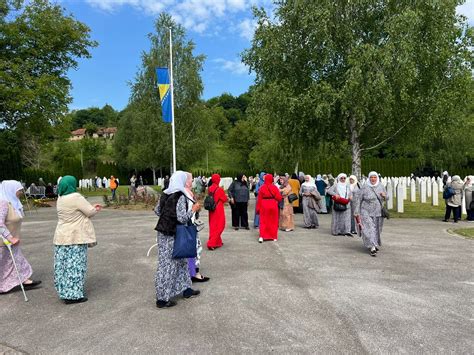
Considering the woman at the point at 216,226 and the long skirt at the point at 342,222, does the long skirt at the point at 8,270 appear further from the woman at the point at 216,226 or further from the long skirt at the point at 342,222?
the long skirt at the point at 342,222

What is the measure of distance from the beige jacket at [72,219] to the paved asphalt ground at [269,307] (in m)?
0.94

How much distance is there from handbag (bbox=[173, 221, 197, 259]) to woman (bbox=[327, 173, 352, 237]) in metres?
7.11

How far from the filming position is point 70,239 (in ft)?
19.8

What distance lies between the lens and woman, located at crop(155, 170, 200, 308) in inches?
228

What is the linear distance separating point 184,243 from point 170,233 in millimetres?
245

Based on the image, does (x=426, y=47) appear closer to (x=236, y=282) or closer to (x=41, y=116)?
(x=236, y=282)

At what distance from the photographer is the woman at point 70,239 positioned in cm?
606

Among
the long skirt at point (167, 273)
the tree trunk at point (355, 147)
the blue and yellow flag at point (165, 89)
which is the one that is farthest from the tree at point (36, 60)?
the long skirt at point (167, 273)

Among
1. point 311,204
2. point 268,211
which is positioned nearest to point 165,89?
point 311,204

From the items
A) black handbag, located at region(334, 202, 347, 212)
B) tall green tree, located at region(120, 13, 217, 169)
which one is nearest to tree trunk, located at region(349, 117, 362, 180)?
black handbag, located at region(334, 202, 347, 212)

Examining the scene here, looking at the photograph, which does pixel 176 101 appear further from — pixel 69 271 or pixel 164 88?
pixel 69 271

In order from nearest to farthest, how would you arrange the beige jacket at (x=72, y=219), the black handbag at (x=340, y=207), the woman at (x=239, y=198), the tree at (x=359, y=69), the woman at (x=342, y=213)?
1. the beige jacket at (x=72, y=219)
2. the black handbag at (x=340, y=207)
3. the woman at (x=342, y=213)
4. the woman at (x=239, y=198)
5. the tree at (x=359, y=69)

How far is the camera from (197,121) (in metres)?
47.4

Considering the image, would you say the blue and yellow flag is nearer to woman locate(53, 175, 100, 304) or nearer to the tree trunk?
the tree trunk
